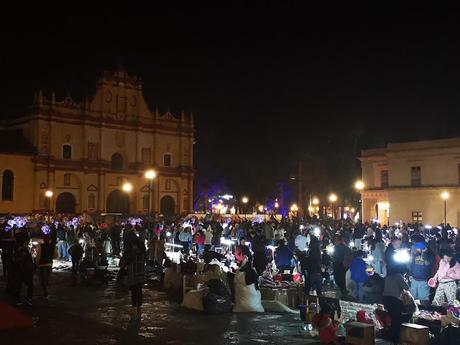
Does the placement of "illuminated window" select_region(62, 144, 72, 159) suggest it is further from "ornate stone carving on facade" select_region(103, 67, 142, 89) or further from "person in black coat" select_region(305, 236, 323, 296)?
"person in black coat" select_region(305, 236, 323, 296)

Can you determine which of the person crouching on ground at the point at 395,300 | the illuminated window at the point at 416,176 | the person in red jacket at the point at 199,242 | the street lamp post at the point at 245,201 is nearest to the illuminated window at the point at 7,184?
the street lamp post at the point at 245,201

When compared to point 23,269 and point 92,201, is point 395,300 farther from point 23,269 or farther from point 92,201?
point 92,201

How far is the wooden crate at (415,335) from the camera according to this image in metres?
9.00

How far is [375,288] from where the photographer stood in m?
15.0

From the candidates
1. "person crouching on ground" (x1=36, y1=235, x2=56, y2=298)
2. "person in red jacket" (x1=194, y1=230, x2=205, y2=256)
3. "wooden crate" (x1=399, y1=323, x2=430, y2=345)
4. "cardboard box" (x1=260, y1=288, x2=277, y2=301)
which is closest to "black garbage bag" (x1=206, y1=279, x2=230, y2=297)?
"cardboard box" (x1=260, y1=288, x2=277, y2=301)

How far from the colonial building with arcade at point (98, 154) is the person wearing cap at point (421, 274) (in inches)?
Result: 1615

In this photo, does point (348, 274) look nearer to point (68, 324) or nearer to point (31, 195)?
point (68, 324)

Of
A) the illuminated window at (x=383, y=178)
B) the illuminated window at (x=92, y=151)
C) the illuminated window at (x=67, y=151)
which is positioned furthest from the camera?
the illuminated window at (x=92, y=151)

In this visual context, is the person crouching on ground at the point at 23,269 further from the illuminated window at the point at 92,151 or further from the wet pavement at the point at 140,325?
the illuminated window at the point at 92,151

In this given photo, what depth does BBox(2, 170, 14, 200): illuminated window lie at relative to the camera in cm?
5256

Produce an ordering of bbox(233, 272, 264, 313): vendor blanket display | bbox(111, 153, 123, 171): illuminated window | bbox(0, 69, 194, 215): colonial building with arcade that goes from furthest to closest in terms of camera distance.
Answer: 1. bbox(111, 153, 123, 171): illuminated window
2. bbox(0, 69, 194, 215): colonial building with arcade
3. bbox(233, 272, 264, 313): vendor blanket display

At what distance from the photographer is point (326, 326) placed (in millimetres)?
9711

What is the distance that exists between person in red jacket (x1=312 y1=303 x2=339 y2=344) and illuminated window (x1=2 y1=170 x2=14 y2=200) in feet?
159

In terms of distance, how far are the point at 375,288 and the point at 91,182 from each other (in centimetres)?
4751
